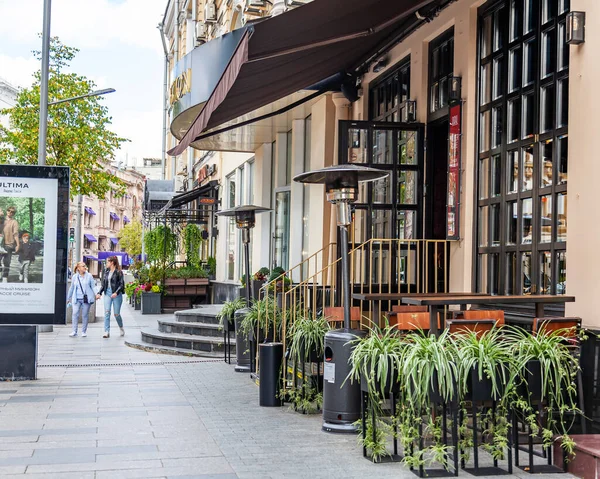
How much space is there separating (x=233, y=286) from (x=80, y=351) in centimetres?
792

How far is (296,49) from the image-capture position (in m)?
8.76

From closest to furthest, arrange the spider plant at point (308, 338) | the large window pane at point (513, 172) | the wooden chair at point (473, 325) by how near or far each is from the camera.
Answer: the wooden chair at point (473, 325)
the spider plant at point (308, 338)
the large window pane at point (513, 172)

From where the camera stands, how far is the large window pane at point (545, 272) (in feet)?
26.3

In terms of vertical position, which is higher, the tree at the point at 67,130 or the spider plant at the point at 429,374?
the tree at the point at 67,130

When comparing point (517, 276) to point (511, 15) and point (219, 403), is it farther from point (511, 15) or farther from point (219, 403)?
point (219, 403)

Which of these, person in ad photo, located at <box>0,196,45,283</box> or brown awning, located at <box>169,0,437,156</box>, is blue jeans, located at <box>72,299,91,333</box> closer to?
brown awning, located at <box>169,0,437,156</box>

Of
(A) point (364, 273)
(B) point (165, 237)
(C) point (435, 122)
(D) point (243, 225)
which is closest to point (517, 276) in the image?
(A) point (364, 273)

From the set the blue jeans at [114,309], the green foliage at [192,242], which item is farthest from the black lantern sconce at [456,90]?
the green foliage at [192,242]

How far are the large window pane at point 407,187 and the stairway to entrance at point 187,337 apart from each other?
14.7 ft

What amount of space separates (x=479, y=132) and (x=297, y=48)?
243 cm

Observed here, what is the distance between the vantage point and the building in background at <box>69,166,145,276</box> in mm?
94062

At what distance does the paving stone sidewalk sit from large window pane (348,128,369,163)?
3237 mm

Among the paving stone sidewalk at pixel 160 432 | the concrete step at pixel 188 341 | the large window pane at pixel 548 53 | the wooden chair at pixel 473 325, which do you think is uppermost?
the large window pane at pixel 548 53

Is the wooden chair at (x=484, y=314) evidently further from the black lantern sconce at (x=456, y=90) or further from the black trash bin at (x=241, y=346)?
the black trash bin at (x=241, y=346)
